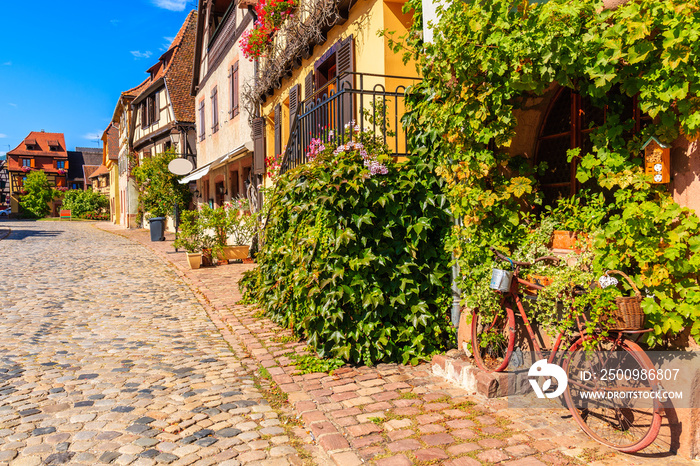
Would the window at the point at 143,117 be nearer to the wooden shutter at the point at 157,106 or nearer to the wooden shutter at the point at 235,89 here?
the wooden shutter at the point at 157,106

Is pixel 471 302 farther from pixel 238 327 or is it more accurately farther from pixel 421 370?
pixel 238 327

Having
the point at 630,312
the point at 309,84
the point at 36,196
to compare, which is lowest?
the point at 630,312

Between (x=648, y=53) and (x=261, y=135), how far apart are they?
34.3 ft

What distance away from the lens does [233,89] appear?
15.1 m

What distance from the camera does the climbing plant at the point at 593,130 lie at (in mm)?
2785

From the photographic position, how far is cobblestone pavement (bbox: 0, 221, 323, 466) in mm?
3178

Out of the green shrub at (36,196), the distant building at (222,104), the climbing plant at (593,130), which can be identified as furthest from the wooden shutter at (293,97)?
the green shrub at (36,196)

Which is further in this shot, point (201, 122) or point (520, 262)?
point (201, 122)

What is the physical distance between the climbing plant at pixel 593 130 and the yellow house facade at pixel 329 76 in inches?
44.2

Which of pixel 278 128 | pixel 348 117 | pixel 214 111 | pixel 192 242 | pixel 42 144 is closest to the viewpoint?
pixel 348 117

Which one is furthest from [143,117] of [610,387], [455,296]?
[610,387]

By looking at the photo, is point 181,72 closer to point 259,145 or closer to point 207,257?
point 259,145

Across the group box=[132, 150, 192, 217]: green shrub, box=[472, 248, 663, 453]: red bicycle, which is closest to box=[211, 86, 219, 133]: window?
box=[132, 150, 192, 217]: green shrub

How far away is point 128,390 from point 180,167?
52.4 feet
